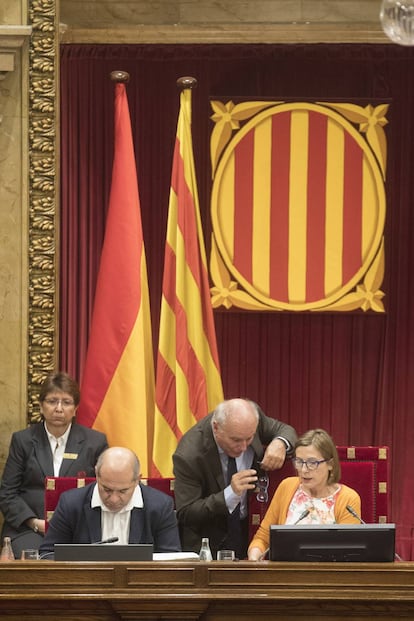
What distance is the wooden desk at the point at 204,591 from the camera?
422 centimetres

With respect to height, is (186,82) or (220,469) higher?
(186,82)

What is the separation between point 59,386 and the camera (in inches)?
260

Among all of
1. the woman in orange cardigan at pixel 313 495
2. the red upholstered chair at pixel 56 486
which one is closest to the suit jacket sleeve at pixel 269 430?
the woman in orange cardigan at pixel 313 495

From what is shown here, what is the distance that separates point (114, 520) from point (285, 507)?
0.76 m

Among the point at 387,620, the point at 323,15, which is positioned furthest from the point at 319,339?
the point at 387,620

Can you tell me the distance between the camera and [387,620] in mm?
4227

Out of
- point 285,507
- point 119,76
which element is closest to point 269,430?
point 285,507

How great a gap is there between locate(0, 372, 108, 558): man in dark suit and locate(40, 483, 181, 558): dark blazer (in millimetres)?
1264

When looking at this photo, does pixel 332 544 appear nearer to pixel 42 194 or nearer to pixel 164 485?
pixel 164 485

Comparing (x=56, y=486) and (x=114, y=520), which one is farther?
(x=56, y=486)

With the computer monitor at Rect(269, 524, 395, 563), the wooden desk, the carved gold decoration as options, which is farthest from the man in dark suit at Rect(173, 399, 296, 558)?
the wooden desk

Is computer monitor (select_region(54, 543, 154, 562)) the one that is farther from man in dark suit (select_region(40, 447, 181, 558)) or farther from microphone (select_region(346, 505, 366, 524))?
microphone (select_region(346, 505, 366, 524))

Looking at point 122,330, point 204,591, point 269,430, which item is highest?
point 122,330

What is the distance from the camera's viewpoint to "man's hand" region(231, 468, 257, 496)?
546 cm
